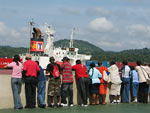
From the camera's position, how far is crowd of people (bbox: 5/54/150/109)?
28.7 ft

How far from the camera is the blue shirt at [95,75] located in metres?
10.0

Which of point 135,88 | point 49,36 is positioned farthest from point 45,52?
point 135,88

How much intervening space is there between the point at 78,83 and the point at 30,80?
1.92 meters

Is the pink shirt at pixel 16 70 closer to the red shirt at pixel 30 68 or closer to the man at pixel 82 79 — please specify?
the red shirt at pixel 30 68

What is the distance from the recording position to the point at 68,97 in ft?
32.5

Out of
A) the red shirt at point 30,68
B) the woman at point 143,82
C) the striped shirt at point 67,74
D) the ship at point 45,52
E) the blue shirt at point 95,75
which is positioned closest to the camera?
the red shirt at point 30,68

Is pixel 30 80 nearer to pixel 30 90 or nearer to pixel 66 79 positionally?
pixel 30 90

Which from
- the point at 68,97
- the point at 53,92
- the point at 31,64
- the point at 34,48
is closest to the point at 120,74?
the point at 68,97

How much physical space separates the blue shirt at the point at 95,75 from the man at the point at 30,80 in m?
2.05

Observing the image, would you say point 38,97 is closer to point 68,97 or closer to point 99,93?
point 68,97

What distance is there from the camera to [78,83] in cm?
998

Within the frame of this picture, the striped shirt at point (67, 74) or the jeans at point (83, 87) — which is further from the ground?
the striped shirt at point (67, 74)

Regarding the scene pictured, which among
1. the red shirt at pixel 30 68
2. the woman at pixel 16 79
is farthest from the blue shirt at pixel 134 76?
the woman at pixel 16 79

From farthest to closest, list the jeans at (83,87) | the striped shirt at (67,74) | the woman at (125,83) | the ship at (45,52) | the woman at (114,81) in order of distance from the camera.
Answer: the ship at (45,52) < the woman at (125,83) < the woman at (114,81) < the jeans at (83,87) < the striped shirt at (67,74)
